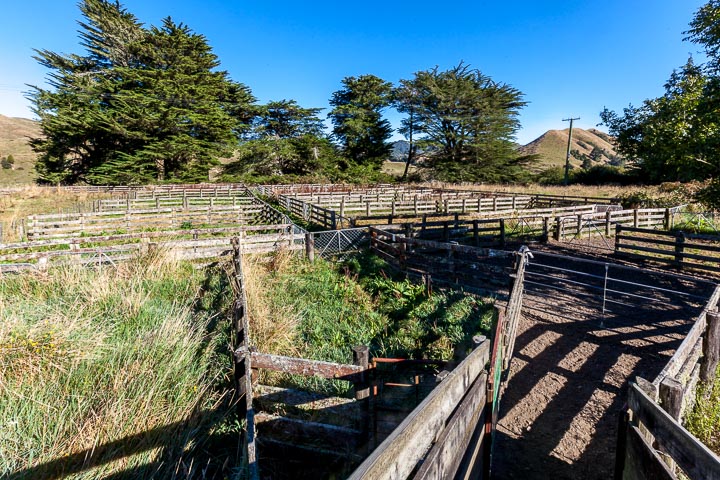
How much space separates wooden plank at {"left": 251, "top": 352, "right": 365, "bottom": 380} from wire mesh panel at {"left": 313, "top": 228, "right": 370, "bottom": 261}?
7.05 m

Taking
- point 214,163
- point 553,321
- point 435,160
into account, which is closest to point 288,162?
point 214,163

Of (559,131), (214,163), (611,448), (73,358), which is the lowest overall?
(611,448)

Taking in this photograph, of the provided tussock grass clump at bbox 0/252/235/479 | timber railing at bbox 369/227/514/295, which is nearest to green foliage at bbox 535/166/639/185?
timber railing at bbox 369/227/514/295

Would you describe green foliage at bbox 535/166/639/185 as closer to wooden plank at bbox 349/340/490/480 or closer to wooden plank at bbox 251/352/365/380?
wooden plank at bbox 251/352/365/380

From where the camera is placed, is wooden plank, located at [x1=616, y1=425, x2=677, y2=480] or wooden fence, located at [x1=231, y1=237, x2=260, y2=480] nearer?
wooden plank, located at [x1=616, y1=425, x2=677, y2=480]

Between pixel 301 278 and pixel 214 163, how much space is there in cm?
3938

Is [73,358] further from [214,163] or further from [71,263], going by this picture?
[214,163]

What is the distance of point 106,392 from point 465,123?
50.3 m

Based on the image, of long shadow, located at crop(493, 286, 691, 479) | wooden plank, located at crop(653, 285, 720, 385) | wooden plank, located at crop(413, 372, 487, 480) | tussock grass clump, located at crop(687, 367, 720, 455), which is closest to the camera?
wooden plank, located at crop(413, 372, 487, 480)

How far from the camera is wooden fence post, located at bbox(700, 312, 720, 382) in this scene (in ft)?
13.5

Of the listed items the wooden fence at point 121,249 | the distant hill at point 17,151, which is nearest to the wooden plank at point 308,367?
the wooden fence at point 121,249

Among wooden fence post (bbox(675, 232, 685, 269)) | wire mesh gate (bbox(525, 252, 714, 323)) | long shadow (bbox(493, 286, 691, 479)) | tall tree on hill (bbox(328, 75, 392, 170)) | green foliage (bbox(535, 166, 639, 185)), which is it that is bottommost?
long shadow (bbox(493, 286, 691, 479))

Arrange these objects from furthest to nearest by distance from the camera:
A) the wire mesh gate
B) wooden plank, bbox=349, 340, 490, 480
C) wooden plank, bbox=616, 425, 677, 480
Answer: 1. the wire mesh gate
2. wooden plank, bbox=616, 425, 677, 480
3. wooden plank, bbox=349, 340, 490, 480

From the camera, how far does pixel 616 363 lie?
559 cm
